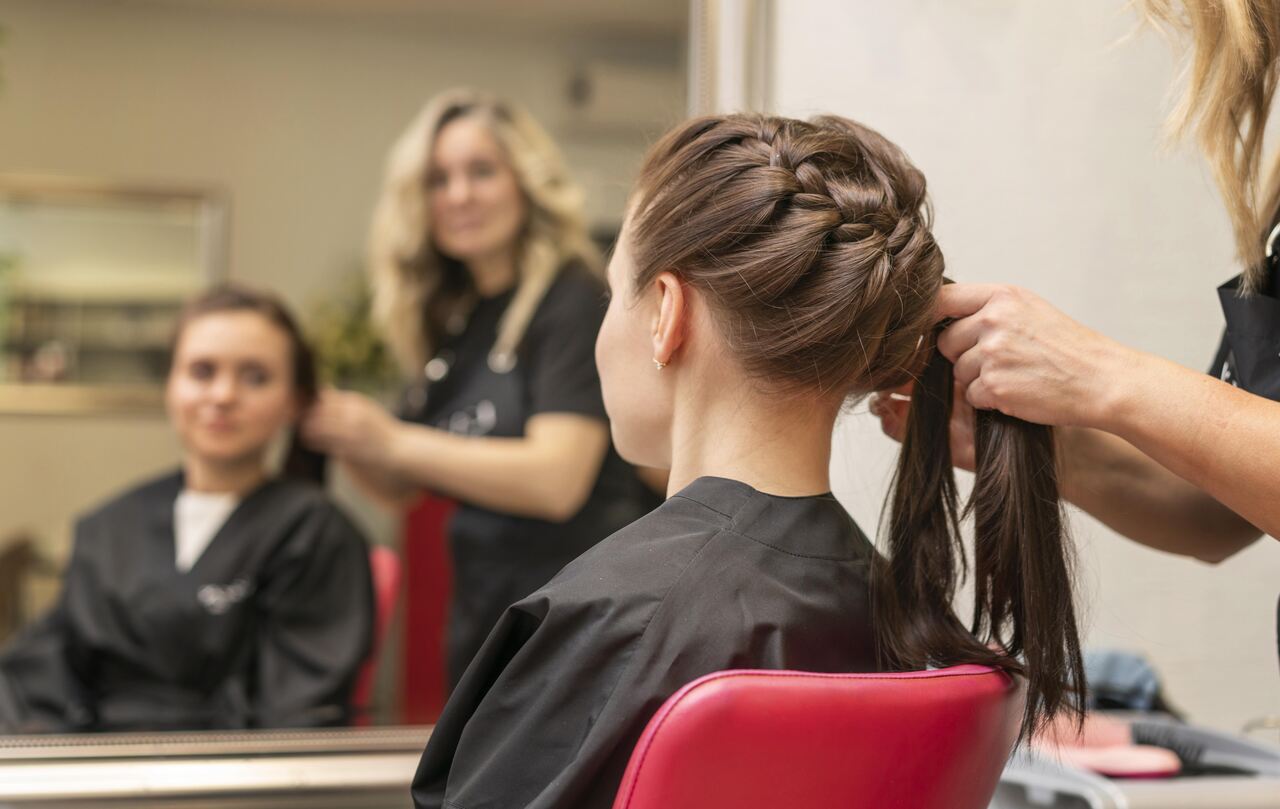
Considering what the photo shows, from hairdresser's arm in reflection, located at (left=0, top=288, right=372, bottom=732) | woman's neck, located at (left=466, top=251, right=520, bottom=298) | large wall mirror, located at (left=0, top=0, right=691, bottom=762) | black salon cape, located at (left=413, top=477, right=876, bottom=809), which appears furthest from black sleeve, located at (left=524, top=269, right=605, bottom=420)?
black salon cape, located at (left=413, top=477, right=876, bottom=809)

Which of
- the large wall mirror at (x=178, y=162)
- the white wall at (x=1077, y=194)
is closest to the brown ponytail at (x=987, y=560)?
the white wall at (x=1077, y=194)

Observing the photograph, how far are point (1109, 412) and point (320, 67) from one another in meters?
2.36

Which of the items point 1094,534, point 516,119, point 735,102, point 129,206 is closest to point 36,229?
point 129,206

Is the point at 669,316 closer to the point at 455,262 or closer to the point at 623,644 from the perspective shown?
the point at 623,644

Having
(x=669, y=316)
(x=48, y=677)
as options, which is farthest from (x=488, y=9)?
(x=669, y=316)

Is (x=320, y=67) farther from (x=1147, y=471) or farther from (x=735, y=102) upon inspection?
(x=1147, y=471)

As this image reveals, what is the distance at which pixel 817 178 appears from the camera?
0.73 meters

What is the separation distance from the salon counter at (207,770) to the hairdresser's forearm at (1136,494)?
875 millimetres

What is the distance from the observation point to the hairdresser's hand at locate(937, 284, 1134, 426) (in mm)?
733

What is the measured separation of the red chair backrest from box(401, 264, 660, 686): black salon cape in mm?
1043

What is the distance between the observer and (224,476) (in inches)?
63.5

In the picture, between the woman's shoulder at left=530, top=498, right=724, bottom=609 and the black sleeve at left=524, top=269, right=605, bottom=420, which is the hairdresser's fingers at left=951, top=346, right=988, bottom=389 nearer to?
the woman's shoulder at left=530, top=498, right=724, bottom=609

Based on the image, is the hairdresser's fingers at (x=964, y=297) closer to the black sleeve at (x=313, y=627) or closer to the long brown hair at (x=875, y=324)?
the long brown hair at (x=875, y=324)

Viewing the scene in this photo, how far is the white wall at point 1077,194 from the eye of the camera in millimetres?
1340
